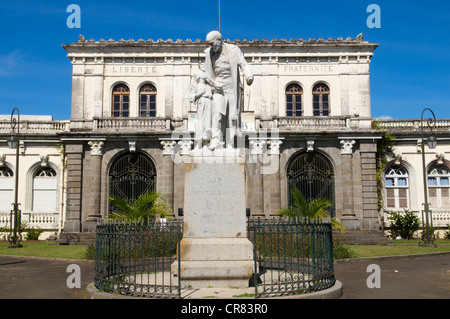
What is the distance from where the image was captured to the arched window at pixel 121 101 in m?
28.0

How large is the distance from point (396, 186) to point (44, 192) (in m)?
21.5

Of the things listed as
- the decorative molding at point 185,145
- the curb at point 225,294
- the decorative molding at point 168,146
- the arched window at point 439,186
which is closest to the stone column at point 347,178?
the arched window at point 439,186

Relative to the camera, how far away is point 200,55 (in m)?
27.7

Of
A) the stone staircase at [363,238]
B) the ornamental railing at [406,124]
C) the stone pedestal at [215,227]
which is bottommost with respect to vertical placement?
the stone staircase at [363,238]

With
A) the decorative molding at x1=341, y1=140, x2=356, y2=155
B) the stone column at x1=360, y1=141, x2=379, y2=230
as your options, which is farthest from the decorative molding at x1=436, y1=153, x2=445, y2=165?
the decorative molding at x1=341, y1=140, x2=356, y2=155

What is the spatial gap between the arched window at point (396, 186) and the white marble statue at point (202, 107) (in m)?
21.4

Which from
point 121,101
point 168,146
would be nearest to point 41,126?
point 121,101

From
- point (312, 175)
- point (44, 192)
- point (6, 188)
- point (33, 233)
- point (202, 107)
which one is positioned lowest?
point (33, 233)

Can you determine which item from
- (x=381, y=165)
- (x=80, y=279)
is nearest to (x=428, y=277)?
(x=80, y=279)

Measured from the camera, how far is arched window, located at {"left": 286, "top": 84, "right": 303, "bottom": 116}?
91.5 ft

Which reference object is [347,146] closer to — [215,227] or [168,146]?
[168,146]

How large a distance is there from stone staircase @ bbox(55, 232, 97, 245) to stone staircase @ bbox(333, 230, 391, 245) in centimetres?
1236

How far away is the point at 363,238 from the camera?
925 inches

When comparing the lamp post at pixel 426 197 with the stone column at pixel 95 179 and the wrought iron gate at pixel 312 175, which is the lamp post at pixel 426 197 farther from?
the stone column at pixel 95 179
